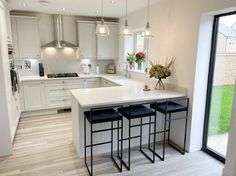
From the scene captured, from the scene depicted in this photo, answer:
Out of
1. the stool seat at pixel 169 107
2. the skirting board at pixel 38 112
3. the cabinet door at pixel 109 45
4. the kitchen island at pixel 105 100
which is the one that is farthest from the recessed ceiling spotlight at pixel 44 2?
the stool seat at pixel 169 107

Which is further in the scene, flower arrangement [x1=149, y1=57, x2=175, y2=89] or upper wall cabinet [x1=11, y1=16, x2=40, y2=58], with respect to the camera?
upper wall cabinet [x1=11, y1=16, x2=40, y2=58]

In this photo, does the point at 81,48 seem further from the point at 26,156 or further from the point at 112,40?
the point at 26,156

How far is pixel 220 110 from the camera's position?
2871mm

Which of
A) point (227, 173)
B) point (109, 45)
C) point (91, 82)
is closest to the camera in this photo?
point (227, 173)

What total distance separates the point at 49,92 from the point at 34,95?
1.13ft

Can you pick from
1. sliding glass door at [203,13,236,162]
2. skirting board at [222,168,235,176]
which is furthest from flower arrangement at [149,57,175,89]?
skirting board at [222,168,235,176]

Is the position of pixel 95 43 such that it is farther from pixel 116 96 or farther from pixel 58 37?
pixel 116 96

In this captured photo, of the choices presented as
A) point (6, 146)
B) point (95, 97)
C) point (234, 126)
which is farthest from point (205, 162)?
point (6, 146)

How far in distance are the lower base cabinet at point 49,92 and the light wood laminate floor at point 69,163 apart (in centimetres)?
123

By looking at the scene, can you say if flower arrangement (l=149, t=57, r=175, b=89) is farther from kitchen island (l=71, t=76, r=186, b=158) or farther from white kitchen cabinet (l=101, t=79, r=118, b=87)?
white kitchen cabinet (l=101, t=79, r=118, b=87)

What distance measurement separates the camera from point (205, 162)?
8.97 feet

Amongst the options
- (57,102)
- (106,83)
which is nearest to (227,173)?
(106,83)

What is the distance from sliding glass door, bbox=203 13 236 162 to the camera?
2.61m

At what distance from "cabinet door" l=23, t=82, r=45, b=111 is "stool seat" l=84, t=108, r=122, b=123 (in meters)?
2.43
